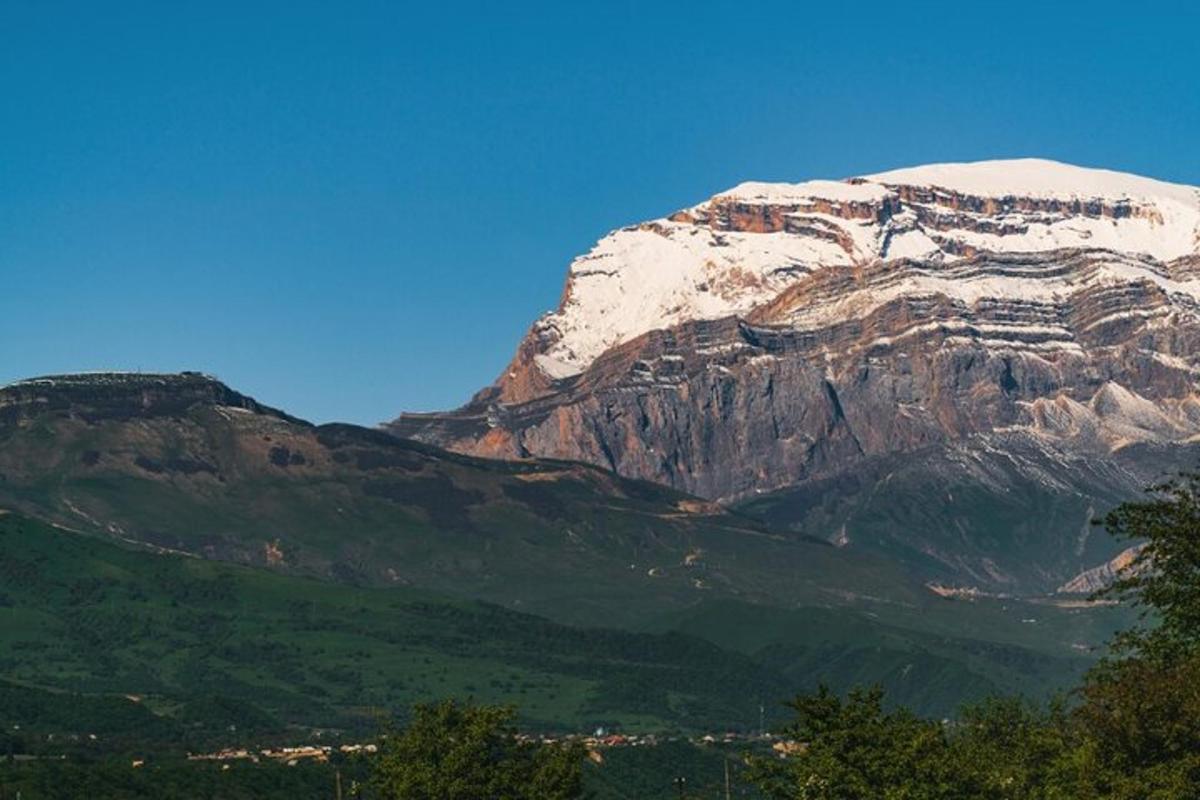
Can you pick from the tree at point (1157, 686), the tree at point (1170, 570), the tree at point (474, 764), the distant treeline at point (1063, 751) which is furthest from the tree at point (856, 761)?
the tree at point (474, 764)

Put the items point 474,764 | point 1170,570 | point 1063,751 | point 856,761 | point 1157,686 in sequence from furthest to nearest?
point 1063,751, point 474,764, point 856,761, point 1170,570, point 1157,686

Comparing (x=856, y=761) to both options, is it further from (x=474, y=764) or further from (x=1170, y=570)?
(x=474, y=764)

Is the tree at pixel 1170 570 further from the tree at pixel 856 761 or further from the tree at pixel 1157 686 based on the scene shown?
the tree at pixel 856 761

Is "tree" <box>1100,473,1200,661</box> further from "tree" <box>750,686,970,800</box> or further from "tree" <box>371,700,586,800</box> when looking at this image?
"tree" <box>371,700,586,800</box>

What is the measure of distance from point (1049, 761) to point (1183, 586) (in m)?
42.8

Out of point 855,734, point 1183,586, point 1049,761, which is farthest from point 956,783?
point 1049,761

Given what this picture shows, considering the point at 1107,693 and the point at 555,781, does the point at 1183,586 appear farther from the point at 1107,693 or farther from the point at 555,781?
the point at 555,781

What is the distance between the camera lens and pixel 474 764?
175125 mm

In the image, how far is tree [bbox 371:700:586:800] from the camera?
172875 mm

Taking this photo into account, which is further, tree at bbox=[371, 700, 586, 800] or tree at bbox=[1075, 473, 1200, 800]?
tree at bbox=[371, 700, 586, 800]

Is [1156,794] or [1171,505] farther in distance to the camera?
[1171,505]

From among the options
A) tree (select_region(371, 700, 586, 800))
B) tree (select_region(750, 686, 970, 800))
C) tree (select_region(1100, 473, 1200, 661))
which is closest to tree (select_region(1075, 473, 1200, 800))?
tree (select_region(1100, 473, 1200, 661))

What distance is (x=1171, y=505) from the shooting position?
501ft

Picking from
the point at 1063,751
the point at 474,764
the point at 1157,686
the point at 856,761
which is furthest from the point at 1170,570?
the point at 474,764
